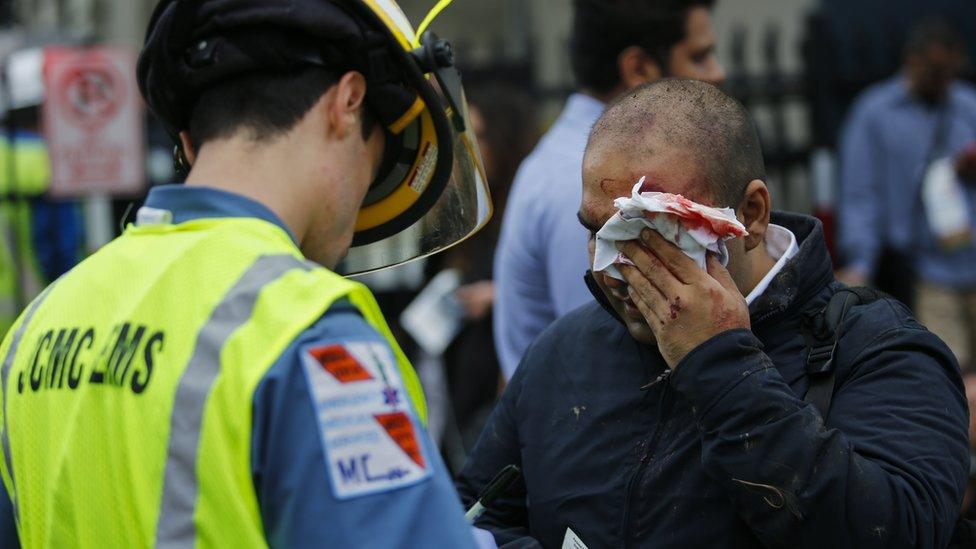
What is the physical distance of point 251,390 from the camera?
1.65 metres

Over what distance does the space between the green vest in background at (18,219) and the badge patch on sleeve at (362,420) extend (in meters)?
5.74

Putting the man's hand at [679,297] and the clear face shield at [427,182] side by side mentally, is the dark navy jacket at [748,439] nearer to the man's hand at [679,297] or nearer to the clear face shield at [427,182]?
the man's hand at [679,297]

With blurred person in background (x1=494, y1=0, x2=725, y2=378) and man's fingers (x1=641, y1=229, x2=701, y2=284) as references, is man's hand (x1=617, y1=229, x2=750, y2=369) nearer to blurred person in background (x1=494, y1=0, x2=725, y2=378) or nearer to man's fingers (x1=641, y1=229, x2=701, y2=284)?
man's fingers (x1=641, y1=229, x2=701, y2=284)

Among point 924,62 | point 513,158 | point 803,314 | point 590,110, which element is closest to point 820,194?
point 924,62

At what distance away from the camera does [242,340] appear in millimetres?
1689

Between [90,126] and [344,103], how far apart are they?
5373 mm

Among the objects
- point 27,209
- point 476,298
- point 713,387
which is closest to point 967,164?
point 476,298

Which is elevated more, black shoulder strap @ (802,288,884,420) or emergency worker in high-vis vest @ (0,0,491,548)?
emergency worker in high-vis vest @ (0,0,491,548)

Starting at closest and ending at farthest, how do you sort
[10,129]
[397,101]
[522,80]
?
1. [397,101]
2. [10,129]
3. [522,80]

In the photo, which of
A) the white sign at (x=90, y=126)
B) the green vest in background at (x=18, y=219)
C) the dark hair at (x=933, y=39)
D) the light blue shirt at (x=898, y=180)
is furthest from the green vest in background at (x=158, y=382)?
the dark hair at (x=933, y=39)

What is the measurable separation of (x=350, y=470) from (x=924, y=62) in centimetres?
652

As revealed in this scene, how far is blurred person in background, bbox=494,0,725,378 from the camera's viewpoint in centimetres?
364

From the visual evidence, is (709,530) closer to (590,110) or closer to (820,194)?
(590,110)

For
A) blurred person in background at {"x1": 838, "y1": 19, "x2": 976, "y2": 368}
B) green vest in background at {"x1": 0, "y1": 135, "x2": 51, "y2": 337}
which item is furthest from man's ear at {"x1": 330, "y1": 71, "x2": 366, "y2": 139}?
blurred person in background at {"x1": 838, "y1": 19, "x2": 976, "y2": 368}
